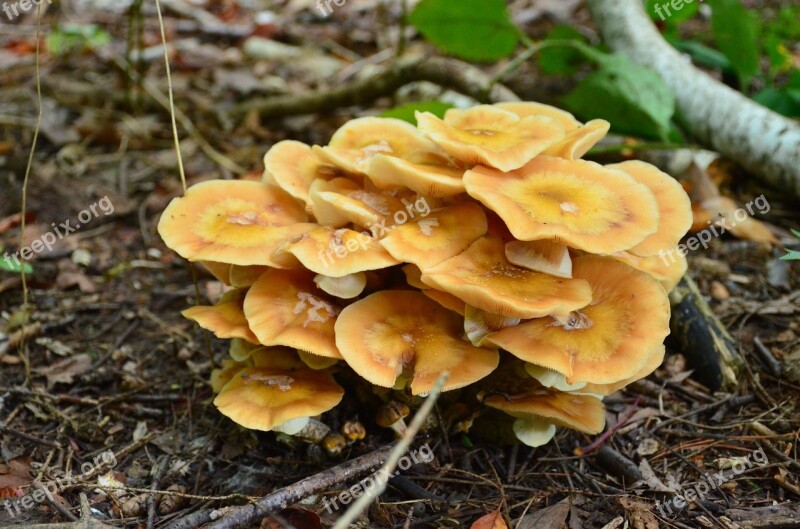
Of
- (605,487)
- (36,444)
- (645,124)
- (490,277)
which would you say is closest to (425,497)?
(605,487)

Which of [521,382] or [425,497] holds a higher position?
[521,382]

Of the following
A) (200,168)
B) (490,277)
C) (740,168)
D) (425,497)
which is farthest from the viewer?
(200,168)

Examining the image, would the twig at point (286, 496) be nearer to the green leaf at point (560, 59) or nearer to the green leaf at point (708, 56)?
the green leaf at point (560, 59)

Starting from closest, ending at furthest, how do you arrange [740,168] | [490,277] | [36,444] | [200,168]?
[490,277], [36,444], [740,168], [200,168]

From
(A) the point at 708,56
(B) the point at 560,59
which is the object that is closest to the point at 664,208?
(B) the point at 560,59

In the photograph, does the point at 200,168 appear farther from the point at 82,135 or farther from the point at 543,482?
the point at 543,482
